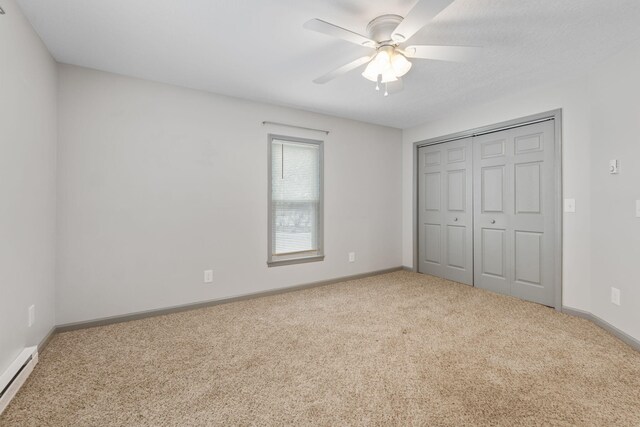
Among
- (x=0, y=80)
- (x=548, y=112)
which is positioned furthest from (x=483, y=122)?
(x=0, y=80)

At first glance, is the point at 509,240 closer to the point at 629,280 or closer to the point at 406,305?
the point at 629,280

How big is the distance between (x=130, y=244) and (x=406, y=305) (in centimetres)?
283

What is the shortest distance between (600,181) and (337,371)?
282 centimetres

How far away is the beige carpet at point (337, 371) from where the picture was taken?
1.51 metres

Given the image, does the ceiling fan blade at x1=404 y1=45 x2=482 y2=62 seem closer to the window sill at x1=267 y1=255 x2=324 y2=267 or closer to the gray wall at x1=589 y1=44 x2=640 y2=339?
the gray wall at x1=589 y1=44 x2=640 y2=339

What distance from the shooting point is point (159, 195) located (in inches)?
113

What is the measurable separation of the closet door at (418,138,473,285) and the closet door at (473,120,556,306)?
0.13 meters

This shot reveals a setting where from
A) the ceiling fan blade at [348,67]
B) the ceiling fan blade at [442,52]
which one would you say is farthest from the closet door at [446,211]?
the ceiling fan blade at [348,67]

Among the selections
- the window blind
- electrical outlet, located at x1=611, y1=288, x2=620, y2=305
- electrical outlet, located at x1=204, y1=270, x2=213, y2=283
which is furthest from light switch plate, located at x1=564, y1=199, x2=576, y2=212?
electrical outlet, located at x1=204, y1=270, x2=213, y2=283

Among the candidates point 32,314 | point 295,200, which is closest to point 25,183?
point 32,314

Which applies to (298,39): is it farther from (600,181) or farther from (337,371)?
(600,181)

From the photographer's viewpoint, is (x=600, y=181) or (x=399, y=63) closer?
(x=399, y=63)

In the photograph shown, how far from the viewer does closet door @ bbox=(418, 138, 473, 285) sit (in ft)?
12.8

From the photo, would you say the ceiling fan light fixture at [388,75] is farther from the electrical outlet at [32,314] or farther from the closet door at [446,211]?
the electrical outlet at [32,314]
